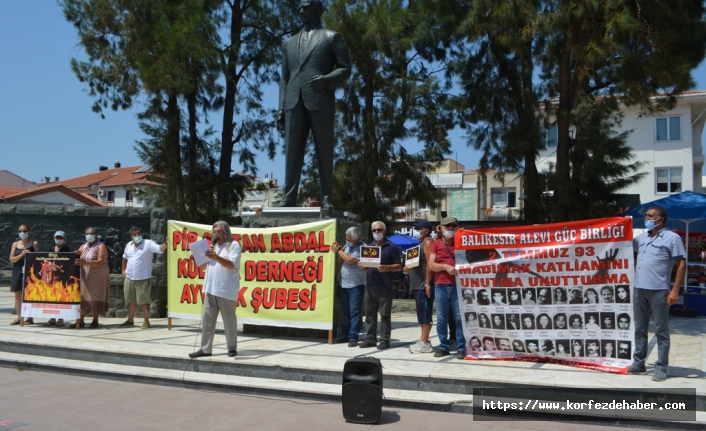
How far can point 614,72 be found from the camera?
13.9 meters

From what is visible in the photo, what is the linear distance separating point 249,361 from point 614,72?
1121cm

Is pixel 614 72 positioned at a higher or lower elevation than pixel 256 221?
higher

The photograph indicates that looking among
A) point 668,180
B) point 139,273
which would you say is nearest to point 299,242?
point 139,273

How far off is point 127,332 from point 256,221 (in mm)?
2646

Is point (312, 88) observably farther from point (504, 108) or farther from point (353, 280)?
point (504, 108)

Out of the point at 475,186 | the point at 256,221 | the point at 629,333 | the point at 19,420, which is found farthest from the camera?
the point at 475,186

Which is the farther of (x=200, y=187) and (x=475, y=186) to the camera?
(x=475, y=186)

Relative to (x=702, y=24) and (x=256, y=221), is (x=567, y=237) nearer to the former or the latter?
(x=256, y=221)

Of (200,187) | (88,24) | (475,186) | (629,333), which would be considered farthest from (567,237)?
(475,186)

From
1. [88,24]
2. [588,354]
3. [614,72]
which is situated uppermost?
[88,24]

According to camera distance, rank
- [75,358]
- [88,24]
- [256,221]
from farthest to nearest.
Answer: [88,24] → [256,221] → [75,358]

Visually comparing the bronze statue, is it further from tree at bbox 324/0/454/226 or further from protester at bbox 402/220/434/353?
tree at bbox 324/0/454/226

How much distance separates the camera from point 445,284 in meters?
7.39

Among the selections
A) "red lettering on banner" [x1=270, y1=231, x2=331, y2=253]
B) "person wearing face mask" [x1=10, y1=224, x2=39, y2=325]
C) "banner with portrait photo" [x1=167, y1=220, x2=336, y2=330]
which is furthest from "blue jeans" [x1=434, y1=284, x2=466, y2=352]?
"person wearing face mask" [x1=10, y1=224, x2=39, y2=325]
